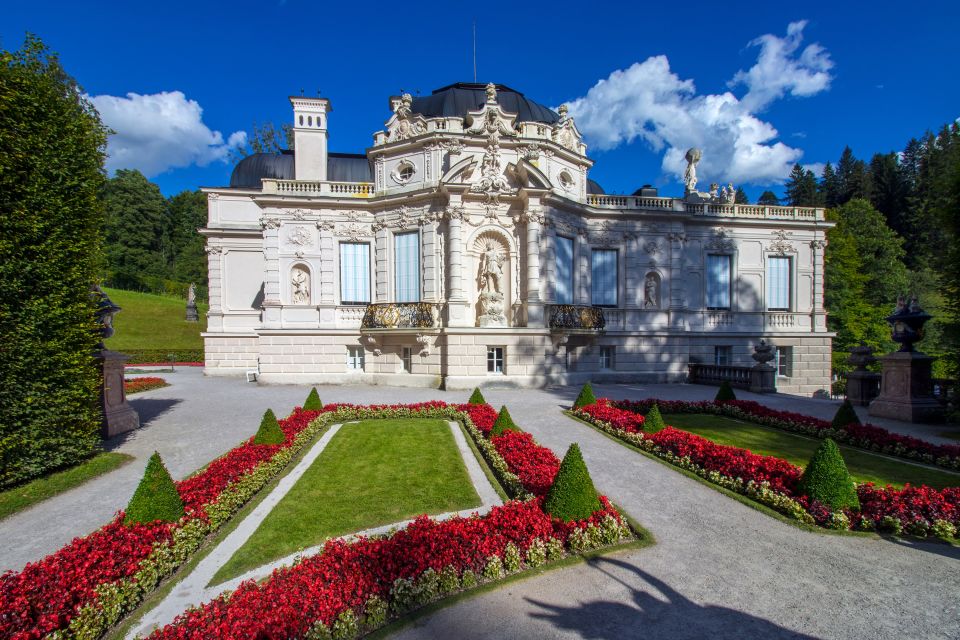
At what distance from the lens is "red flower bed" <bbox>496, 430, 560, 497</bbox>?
8.33 meters

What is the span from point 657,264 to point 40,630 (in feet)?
93.6

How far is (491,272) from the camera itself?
22.7m

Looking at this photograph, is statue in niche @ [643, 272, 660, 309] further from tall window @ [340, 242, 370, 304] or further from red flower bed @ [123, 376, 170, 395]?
red flower bed @ [123, 376, 170, 395]

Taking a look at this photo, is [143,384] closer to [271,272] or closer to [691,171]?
[271,272]

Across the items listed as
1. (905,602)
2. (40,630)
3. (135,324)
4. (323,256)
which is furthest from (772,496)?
(135,324)

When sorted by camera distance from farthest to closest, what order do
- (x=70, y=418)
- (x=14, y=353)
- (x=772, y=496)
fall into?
(x=70, y=418) → (x=14, y=353) → (x=772, y=496)

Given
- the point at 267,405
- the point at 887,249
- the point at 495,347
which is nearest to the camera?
the point at 267,405

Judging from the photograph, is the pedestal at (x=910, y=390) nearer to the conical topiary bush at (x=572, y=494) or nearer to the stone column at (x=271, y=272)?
the conical topiary bush at (x=572, y=494)

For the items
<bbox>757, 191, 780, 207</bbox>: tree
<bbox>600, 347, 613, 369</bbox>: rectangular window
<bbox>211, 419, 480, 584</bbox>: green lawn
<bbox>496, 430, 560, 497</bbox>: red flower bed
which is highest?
<bbox>757, 191, 780, 207</bbox>: tree

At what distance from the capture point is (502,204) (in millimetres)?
23641

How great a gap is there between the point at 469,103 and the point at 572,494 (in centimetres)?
2519

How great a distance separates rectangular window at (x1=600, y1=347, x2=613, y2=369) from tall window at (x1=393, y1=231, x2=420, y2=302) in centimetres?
1178

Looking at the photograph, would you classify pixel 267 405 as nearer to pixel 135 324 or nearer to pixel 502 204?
pixel 502 204

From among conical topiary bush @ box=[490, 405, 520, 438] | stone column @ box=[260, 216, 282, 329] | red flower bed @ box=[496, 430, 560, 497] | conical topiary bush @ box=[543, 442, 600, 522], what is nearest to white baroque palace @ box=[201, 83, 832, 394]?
stone column @ box=[260, 216, 282, 329]
